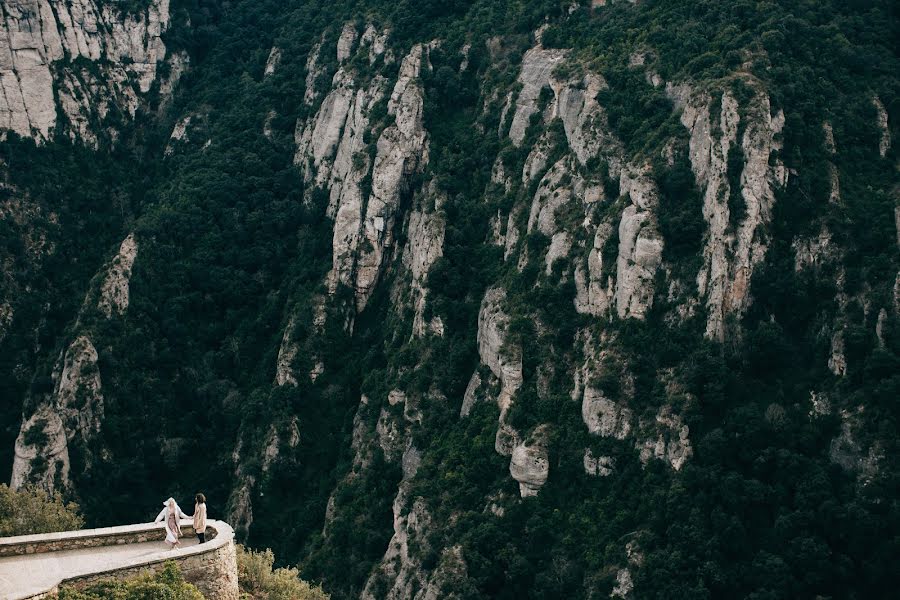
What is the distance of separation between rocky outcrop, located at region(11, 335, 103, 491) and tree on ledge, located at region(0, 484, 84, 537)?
36.5m

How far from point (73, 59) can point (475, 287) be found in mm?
65646

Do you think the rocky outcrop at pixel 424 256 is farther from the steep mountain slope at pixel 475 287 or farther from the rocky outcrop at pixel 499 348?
the rocky outcrop at pixel 499 348

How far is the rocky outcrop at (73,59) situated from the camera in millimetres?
151250

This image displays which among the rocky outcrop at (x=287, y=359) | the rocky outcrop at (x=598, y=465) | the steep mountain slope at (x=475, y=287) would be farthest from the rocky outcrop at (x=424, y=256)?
the rocky outcrop at (x=598, y=465)

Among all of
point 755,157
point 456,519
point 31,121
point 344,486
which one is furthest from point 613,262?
point 31,121

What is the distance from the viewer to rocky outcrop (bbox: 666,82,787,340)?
10181 cm

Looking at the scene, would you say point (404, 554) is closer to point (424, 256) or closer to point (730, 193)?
point (424, 256)

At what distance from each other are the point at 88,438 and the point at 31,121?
1675 inches

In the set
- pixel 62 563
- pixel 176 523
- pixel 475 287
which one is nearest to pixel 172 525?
pixel 176 523

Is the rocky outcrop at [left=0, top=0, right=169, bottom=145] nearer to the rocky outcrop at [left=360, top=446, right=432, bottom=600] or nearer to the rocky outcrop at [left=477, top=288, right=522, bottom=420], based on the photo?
the rocky outcrop at [left=477, top=288, right=522, bottom=420]

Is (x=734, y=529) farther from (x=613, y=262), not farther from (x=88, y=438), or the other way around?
(x=88, y=438)

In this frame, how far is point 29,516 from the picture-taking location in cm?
8581

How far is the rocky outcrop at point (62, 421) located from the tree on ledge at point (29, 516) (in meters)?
36.5

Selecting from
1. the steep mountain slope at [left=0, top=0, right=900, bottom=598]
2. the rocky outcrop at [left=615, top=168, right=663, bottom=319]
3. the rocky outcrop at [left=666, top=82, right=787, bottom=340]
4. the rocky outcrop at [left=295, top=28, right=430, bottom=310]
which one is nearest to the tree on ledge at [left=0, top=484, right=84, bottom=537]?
the steep mountain slope at [left=0, top=0, right=900, bottom=598]
